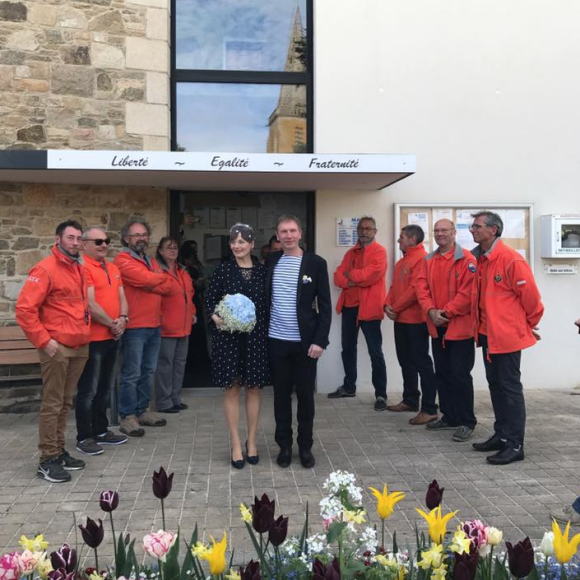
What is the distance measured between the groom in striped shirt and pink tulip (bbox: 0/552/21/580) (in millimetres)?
3055

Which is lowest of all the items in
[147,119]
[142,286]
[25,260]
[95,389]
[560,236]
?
[95,389]

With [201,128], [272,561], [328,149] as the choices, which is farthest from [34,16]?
[272,561]

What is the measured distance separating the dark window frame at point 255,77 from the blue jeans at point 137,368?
8.87 feet

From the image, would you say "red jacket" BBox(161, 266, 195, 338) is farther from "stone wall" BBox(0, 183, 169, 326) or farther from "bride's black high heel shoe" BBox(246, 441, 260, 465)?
"bride's black high heel shoe" BBox(246, 441, 260, 465)

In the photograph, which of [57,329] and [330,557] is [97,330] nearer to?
[57,329]

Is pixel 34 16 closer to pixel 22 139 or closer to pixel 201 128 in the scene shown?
pixel 22 139

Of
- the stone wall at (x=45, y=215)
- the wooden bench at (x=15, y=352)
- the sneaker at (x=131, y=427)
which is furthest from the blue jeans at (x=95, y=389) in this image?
the stone wall at (x=45, y=215)

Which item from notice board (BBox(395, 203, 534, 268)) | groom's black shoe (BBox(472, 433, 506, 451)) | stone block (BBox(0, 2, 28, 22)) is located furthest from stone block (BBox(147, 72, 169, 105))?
groom's black shoe (BBox(472, 433, 506, 451))

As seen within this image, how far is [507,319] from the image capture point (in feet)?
15.9

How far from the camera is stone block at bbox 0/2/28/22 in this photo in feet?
22.3

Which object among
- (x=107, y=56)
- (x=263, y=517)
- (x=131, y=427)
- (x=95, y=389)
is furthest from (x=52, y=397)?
(x=107, y=56)

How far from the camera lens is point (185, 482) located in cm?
447

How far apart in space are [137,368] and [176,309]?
84cm

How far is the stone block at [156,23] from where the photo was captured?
279 inches
